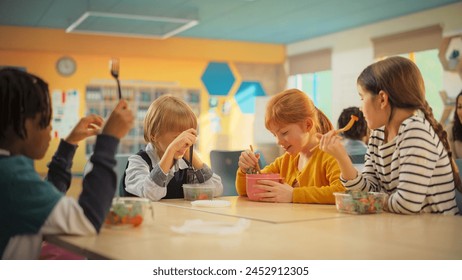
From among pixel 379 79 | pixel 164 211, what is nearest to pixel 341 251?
pixel 164 211

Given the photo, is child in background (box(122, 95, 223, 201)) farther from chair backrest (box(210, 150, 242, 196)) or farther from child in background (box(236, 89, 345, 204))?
chair backrest (box(210, 150, 242, 196))

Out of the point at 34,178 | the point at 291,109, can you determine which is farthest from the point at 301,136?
the point at 34,178

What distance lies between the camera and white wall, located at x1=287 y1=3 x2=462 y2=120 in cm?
590

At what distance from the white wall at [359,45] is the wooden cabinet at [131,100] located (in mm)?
1987

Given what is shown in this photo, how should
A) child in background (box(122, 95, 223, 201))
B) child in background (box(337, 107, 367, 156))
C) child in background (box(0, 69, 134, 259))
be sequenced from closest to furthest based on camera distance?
child in background (box(0, 69, 134, 259))
child in background (box(122, 95, 223, 201))
child in background (box(337, 107, 367, 156))

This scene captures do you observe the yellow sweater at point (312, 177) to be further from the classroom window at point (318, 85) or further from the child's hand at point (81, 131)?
the classroom window at point (318, 85)

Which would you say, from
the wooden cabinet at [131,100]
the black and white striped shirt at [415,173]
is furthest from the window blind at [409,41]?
the black and white striped shirt at [415,173]

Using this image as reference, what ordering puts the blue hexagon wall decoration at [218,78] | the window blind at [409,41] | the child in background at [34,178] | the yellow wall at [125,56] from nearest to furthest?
1. the child in background at [34,178]
2. the window blind at [409,41]
3. the yellow wall at [125,56]
4. the blue hexagon wall decoration at [218,78]

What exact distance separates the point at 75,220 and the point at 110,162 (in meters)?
0.13

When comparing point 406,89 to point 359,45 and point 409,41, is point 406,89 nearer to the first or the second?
point 409,41

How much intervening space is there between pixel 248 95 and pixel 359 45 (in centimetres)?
228

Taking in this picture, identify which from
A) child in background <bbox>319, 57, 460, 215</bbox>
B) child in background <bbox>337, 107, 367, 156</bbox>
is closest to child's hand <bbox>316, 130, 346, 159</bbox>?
child in background <bbox>319, 57, 460, 215</bbox>

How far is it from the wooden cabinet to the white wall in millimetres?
1987

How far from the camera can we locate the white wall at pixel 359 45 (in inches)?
232
